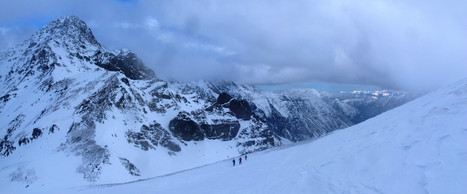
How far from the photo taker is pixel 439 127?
12.7 meters

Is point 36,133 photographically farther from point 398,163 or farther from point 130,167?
point 398,163

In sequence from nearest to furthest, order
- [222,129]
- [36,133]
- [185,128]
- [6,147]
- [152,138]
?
[6,147]
[36,133]
[152,138]
[185,128]
[222,129]

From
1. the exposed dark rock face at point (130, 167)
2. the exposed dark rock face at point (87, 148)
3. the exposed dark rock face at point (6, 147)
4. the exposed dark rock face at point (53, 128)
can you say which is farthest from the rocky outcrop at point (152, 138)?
the exposed dark rock face at point (6, 147)

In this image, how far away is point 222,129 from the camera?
588 ft

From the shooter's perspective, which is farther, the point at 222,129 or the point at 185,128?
the point at 222,129

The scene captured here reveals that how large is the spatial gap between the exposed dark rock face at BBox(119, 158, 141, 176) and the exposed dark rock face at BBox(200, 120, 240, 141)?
233 ft

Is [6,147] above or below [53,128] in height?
below

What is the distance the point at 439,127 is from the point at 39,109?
472ft

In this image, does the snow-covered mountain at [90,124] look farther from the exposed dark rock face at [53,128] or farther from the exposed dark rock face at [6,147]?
the exposed dark rock face at [6,147]

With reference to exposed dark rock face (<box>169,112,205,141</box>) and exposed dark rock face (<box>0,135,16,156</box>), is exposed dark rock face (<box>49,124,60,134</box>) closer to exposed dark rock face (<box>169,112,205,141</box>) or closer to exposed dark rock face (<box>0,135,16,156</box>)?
exposed dark rock face (<box>0,135,16,156</box>)

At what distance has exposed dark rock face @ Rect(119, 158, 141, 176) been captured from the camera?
95.3 metres

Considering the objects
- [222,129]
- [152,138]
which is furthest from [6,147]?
[222,129]

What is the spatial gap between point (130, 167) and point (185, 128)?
5987 cm

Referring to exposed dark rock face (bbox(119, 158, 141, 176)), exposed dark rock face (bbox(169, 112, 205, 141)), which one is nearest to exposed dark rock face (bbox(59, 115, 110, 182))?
exposed dark rock face (bbox(119, 158, 141, 176))
